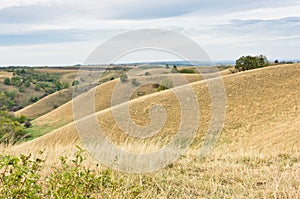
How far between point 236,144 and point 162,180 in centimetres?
1357

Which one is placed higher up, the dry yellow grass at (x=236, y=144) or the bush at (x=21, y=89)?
the bush at (x=21, y=89)

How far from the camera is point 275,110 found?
2556 cm

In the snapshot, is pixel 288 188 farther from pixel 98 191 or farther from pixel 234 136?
pixel 234 136

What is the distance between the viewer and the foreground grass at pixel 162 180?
327cm

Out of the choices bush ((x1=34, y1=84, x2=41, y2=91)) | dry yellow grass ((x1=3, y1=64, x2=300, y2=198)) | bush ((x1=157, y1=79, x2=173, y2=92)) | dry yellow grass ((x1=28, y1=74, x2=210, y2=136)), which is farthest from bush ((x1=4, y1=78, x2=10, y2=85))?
dry yellow grass ((x1=3, y1=64, x2=300, y2=198))

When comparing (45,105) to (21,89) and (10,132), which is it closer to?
(21,89)

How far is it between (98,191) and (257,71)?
3333cm

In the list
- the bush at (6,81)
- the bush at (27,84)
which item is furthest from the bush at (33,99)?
the bush at (6,81)

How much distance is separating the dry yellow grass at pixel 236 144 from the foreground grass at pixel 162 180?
1cm

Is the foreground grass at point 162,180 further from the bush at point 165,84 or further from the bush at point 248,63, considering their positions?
the bush at point 248,63

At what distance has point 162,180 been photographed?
4.21 m

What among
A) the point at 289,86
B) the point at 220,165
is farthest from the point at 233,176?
the point at 289,86

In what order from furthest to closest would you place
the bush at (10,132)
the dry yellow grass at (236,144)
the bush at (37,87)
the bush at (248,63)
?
the bush at (37,87) → the bush at (248,63) → the bush at (10,132) → the dry yellow grass at (236,144)

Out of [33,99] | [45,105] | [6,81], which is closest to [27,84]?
[6,81]
